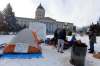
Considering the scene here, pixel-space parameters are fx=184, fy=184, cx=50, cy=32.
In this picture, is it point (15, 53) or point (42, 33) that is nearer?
point (15, 53)

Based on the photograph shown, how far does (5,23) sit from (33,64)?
48797mm

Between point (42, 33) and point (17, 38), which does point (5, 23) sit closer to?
point (42, 33)

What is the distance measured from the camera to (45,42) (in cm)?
1720

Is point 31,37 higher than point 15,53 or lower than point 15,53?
higher

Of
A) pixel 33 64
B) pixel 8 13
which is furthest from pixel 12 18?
pixel 33 64

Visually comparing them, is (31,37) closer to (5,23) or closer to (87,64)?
(87,64)

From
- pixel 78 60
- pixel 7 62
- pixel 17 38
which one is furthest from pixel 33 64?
pixel 17 38

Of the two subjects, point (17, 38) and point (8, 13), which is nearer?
point (17, 38)

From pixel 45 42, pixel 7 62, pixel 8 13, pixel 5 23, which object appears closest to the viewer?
pixel 7 62

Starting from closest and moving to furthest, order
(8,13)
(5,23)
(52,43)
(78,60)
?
1. (78,60)
2. (52,43)
3. (5,23)
4. (8,13)

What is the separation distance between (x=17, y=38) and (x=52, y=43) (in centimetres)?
575

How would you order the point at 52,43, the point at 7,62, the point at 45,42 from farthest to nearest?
the point at 45,42 → the point at 52,43 → the point at 7,62

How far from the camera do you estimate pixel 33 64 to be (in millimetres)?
7785

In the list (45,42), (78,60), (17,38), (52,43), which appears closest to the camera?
(78,60)
